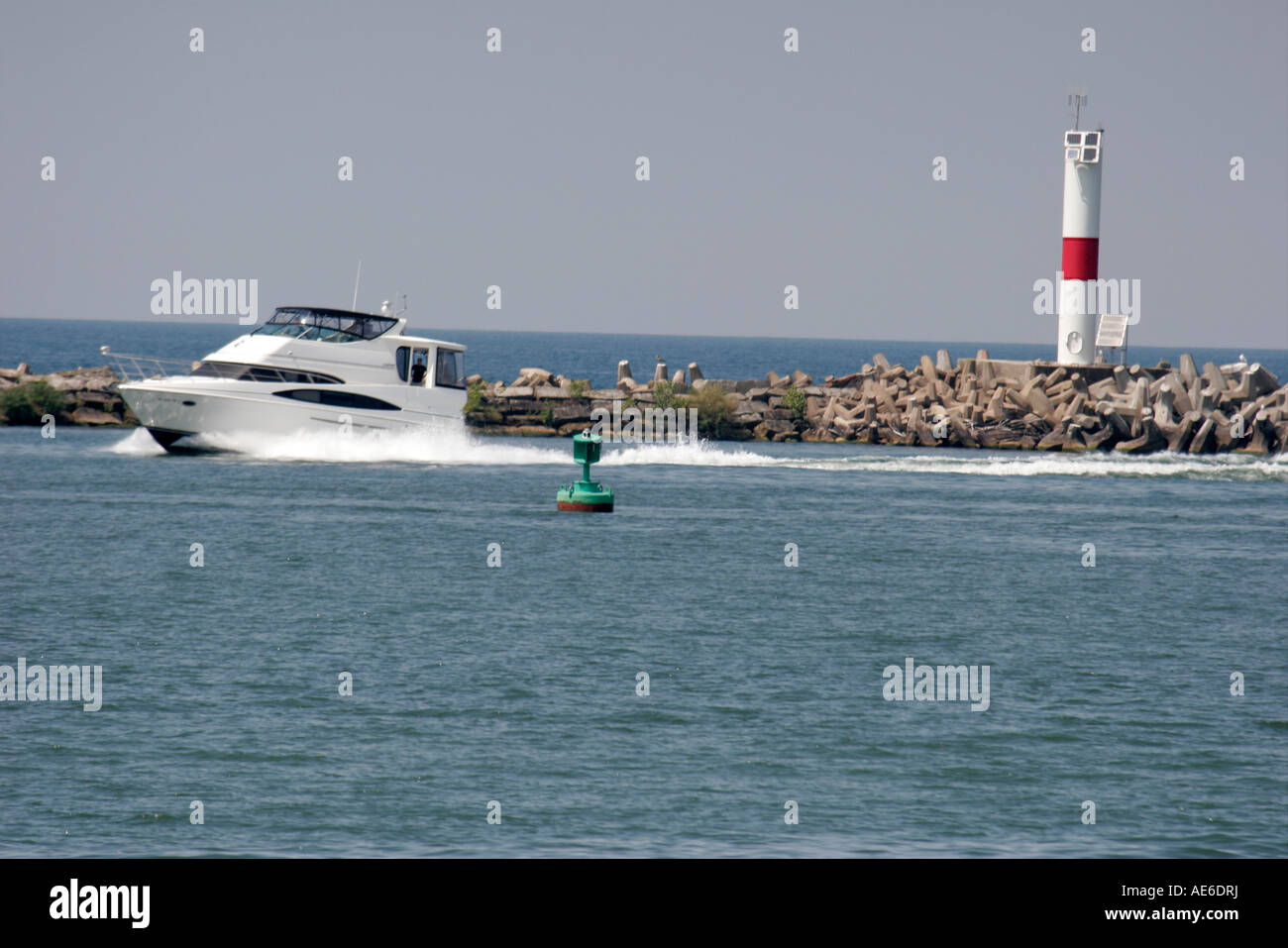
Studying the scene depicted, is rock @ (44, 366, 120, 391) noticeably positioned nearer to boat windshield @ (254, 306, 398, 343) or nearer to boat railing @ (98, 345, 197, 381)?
boat railing @ (98, 345, 197, 381)

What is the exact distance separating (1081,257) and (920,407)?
9552 millimetres

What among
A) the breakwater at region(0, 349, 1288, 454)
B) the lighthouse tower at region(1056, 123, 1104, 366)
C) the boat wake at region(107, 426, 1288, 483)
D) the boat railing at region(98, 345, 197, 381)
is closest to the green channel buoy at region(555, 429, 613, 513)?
the boat wake at region(107, 426, 1288, 483)

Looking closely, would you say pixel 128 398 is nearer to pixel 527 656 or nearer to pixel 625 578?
pixel 625 578

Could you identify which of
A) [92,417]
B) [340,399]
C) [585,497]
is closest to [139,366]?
[92,417]

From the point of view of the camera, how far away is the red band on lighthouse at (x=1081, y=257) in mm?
61531

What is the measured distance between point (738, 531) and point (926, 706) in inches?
610

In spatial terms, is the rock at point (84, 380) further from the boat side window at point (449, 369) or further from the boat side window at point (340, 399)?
the boat side window at point (449, 369)

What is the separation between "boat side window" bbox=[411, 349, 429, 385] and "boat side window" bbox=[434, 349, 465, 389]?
32 cm

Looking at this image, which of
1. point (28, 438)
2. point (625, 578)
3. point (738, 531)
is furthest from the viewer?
point (28, 438)

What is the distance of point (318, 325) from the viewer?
45.1 metres

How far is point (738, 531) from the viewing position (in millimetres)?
33062

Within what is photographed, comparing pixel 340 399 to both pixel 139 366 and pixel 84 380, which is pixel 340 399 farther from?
pixel 84 380

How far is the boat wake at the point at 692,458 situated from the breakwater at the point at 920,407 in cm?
Result: 242
